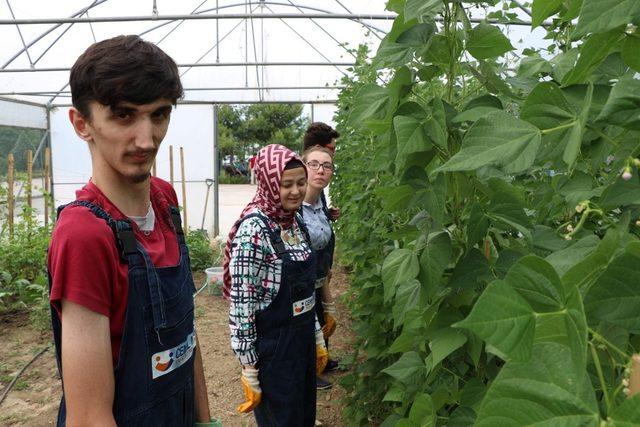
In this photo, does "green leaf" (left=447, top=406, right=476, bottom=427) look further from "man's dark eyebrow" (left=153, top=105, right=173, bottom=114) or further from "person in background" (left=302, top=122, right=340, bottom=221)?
"person in background" (left=302, top=122, right=340, bottom=221)

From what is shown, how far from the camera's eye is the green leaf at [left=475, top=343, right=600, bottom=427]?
0.40 m

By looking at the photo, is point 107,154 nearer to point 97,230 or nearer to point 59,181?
point 97,230

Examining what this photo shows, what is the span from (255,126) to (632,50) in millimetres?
34651

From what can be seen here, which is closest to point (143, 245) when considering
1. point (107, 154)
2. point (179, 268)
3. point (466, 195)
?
point (179, 268)

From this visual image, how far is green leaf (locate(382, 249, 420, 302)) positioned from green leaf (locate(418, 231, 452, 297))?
0.06 ft

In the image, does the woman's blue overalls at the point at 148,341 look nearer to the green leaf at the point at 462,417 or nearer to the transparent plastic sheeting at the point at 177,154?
the green leaf at the point at 462,417

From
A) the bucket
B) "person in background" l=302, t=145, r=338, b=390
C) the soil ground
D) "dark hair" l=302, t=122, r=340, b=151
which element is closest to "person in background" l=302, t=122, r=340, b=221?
"dark hair" l=302, t=122, r=340, b=151

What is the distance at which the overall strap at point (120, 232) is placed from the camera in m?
1.29

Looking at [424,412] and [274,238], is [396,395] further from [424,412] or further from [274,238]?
[274,238]

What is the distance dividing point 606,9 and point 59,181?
41.3ft

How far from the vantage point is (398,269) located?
104 centimetres

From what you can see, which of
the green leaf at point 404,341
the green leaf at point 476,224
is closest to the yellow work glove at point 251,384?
the green leaf at point 404,341

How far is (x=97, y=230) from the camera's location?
4.01 ft

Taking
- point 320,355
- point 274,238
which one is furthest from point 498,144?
point 320,355
